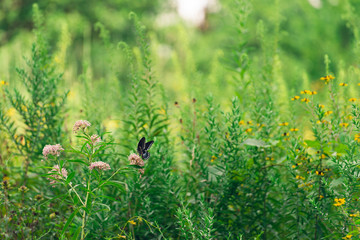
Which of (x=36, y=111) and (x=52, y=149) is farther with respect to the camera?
(x=36, y=111)

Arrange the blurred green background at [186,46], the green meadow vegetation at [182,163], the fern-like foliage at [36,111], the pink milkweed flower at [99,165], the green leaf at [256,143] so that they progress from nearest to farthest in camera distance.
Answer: the pink milkweed flower at [99,165] → the green meadow vegetation at [182,163] → the green leaf at [256,143] → the fern-like foliage at [36,111] → the blurred green background at [186,46]

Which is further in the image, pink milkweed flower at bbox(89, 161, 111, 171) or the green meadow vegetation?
the green meadow vegetation

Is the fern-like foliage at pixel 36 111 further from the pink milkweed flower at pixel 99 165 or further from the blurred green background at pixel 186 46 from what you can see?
the pink milkweed flower at pixel 99 165

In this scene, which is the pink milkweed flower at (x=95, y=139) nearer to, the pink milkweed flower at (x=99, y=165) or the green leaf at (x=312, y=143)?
the pink milkweed flower at (x=99, y=165)

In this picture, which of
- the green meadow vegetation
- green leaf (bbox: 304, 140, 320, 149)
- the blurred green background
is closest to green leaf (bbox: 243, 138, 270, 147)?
the green meadow vegetation

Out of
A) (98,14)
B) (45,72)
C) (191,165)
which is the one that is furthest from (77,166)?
(98,14)

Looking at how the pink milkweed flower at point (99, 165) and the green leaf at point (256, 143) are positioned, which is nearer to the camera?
the pink milkweed flower at point (99, 165)

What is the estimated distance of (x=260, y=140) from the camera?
2.02 metres

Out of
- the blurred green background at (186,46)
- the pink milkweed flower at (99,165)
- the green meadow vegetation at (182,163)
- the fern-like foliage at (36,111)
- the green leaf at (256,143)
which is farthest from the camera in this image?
the blurred green background at (186,46)

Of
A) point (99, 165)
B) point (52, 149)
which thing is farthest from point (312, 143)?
point (52, 149)

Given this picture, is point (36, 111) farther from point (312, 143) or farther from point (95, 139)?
point (312, 143)

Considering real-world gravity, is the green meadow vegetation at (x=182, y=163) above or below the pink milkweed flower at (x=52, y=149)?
below

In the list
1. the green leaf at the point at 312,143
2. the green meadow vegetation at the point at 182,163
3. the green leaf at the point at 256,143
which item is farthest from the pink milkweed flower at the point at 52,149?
the green leaf at the point at 312,143

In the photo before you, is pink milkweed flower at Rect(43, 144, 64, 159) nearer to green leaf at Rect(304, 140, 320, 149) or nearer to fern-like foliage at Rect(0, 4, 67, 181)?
fern-like foliage at Rect(0, 4, 67, 181)
